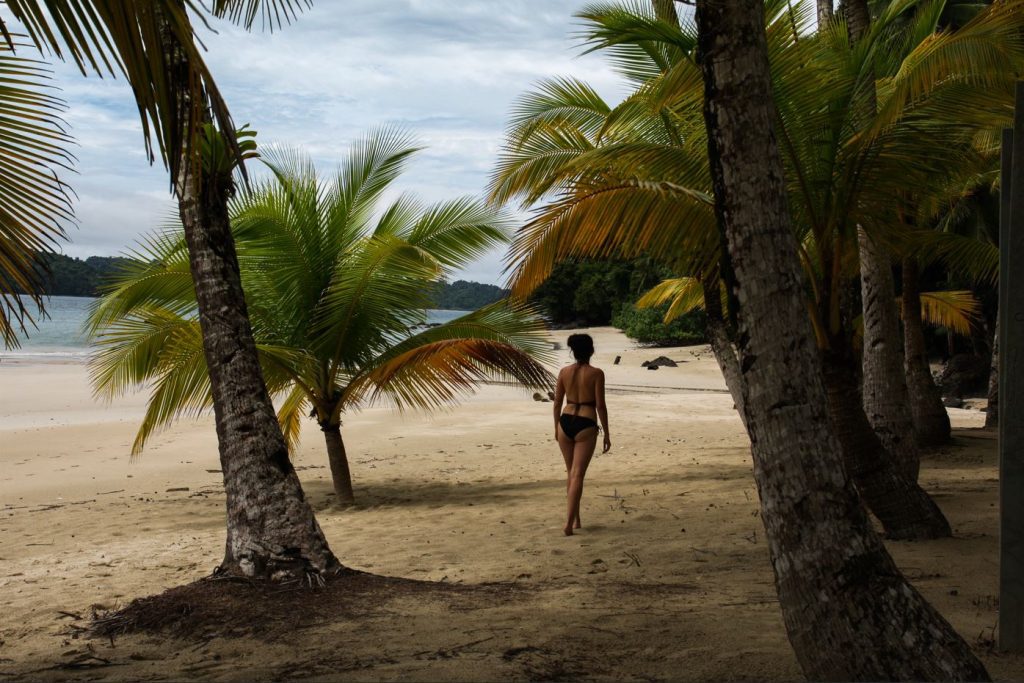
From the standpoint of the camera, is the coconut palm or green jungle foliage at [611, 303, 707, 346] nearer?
the coconut palm

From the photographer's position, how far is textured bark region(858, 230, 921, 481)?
834cm

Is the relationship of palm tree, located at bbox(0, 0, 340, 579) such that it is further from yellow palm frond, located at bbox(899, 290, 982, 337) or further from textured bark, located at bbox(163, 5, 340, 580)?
yellow palm frond, located at bbox(899, 290, 982, 337)

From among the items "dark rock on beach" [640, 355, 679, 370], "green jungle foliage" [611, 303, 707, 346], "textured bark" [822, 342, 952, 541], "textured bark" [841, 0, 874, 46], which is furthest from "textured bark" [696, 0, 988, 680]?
"green jungle foliage" [611, 303, 707, 346]

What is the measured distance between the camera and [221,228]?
6.02 m

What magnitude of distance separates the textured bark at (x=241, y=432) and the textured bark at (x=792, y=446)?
332 cm

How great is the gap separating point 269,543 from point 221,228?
7.00ft

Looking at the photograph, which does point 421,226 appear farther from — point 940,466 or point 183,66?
point 940,466

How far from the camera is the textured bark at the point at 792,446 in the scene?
3.16 meters

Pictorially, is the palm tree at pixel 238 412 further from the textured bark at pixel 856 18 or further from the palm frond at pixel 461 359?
the textured bark at pixel 856 18

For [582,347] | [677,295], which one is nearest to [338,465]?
[582,347]

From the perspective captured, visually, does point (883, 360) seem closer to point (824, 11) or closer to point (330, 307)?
point (824, 11)

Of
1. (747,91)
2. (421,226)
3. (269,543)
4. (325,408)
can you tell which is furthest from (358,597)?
(421,226)

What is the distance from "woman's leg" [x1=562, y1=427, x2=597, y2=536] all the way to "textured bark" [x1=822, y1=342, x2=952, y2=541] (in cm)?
197

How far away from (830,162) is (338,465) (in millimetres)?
6217
